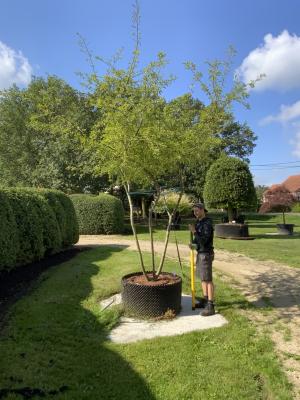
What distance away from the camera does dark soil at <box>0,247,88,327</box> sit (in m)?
6.25

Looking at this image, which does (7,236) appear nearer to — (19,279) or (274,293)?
(19,279)

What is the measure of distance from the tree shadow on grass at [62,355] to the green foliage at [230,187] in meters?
10.6

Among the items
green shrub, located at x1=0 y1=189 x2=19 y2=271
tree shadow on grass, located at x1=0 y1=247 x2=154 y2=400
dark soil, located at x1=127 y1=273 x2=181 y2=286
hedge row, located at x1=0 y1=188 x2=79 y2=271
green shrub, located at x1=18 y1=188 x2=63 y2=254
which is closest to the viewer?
tree shadow on grass, located at x1=0 y1=247 x2=154 y2=400

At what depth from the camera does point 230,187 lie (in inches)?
641

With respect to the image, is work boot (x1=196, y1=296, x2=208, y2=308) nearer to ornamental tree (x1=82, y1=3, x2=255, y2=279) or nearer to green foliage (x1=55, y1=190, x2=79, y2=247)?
ornamental tree (x1=82, y1=3, x2=255, y2=279)

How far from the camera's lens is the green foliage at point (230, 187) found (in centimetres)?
1633

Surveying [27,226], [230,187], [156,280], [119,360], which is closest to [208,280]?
[156,280]

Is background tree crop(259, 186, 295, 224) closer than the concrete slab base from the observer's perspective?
No

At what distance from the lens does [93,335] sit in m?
4.96

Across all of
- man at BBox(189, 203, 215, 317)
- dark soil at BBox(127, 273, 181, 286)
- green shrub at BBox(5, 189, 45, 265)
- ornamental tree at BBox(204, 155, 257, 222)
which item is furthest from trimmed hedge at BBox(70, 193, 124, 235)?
man at BBox(189, 203, 215, 317)

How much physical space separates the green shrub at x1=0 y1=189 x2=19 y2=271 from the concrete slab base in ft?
9.20

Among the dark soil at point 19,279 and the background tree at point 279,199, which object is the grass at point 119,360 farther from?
the background tree at point 279,199

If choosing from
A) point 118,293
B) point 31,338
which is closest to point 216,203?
point 118,293

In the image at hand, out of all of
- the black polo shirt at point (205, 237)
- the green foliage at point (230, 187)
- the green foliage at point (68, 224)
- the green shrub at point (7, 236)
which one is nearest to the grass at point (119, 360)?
the black polo shirt at point (205, 237)
